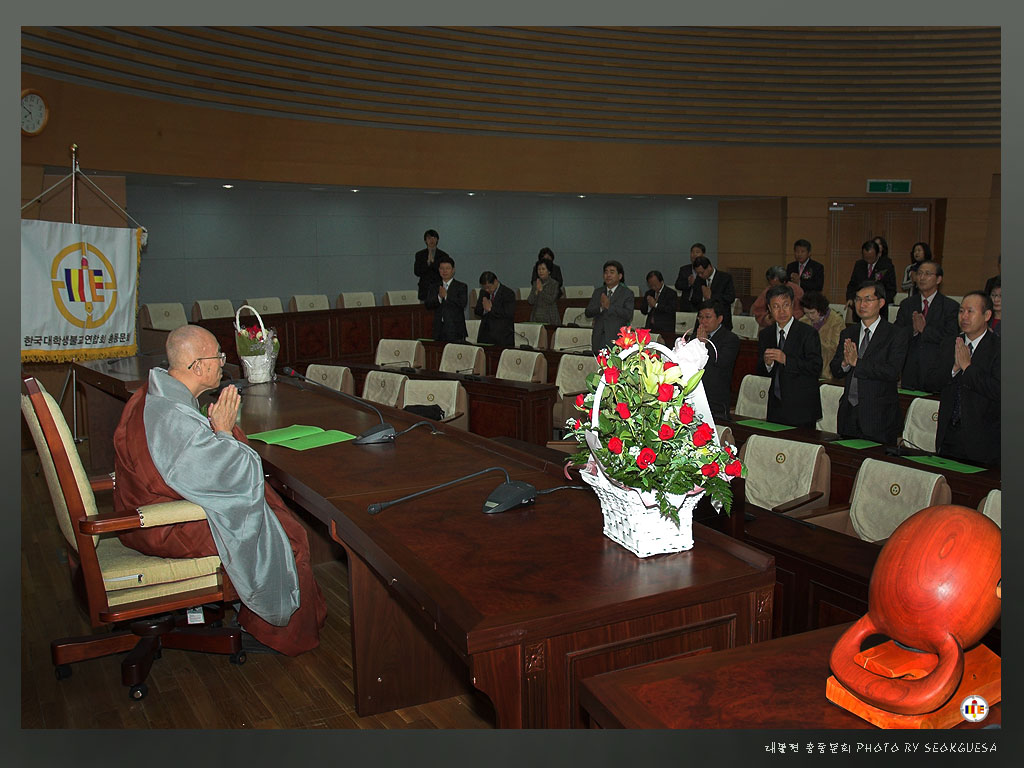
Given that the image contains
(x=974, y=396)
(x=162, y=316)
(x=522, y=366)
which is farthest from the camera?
(x=162, y=316)

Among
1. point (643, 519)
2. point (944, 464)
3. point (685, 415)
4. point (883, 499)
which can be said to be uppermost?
point (685, 415)

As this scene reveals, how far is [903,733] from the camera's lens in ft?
4.72

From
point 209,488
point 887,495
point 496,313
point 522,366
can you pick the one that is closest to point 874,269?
point 496,313

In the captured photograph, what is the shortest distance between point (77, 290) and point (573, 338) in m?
4.61

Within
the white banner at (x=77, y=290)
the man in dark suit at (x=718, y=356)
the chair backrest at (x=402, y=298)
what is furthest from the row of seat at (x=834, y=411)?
the chair backrest at (x=402, y=298)

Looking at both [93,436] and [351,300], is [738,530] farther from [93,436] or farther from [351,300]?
[351,300]

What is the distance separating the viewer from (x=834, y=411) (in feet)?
17.6

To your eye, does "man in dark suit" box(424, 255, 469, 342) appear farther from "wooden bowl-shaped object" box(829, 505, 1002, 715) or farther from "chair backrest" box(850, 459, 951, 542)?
"wooden bowl-shaped object" box(829, 505, 1002, 715)

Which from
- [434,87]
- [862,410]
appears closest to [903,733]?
[862,410]

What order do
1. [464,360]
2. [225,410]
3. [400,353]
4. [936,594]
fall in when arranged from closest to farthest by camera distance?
[936,594]
[225,410]
[464,360]
[400,353]

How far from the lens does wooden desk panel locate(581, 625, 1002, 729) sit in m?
1.48

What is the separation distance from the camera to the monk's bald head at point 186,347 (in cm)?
339

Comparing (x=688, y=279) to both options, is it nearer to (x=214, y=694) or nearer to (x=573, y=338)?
(x=573, y=338)

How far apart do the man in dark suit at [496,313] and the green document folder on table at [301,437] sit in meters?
4.85
